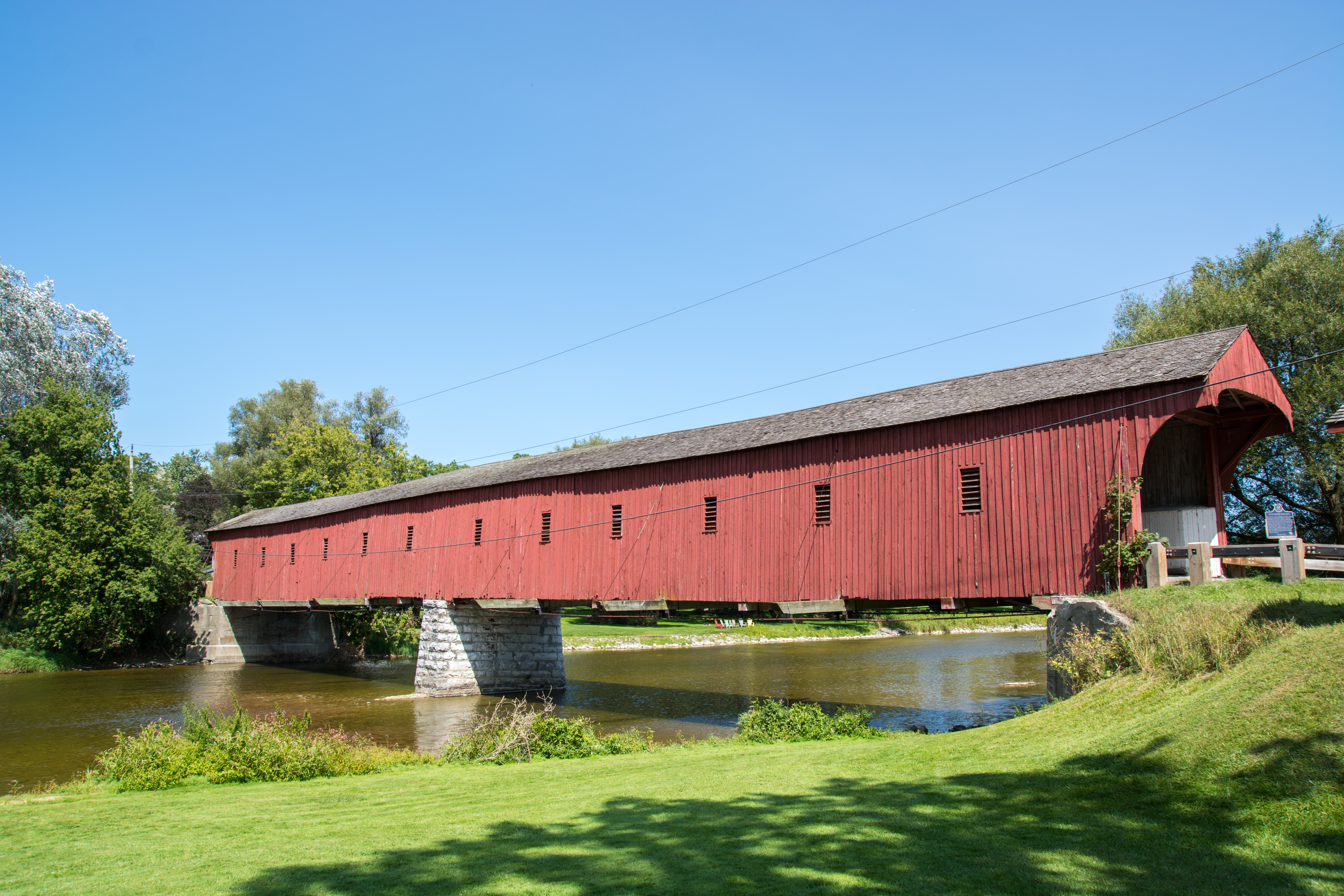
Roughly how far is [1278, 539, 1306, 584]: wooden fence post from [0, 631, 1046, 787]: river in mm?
6844

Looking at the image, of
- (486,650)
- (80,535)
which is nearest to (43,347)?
(80,535)

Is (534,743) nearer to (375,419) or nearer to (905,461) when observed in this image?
(905,461)

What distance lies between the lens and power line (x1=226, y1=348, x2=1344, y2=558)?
41.9 feet

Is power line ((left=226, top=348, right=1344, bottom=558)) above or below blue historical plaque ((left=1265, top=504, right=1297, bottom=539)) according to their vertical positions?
above

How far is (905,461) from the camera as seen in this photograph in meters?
15.4

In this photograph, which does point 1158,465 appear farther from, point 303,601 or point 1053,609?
point 303,601

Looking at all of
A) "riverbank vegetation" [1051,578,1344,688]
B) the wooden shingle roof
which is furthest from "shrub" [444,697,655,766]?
the wooden shingle roof

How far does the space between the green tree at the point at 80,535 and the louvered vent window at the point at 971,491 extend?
30.9 meters

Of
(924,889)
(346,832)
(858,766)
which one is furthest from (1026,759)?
(346,832)

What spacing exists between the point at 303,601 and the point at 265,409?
30.9 m

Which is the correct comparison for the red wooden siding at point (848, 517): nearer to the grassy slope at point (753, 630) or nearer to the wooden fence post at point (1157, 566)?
the wooden fence post at point (1157, 566)

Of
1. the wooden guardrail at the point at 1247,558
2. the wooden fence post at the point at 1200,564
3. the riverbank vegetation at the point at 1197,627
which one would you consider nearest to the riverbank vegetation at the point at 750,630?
the wooden guardrail at the point at 1247,558

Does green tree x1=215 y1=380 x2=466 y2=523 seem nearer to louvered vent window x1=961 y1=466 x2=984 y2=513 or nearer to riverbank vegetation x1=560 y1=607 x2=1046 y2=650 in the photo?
riverbank vegetation x1=560 y1=607 x2=1046 y2=650

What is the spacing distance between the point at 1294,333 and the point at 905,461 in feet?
53.0
